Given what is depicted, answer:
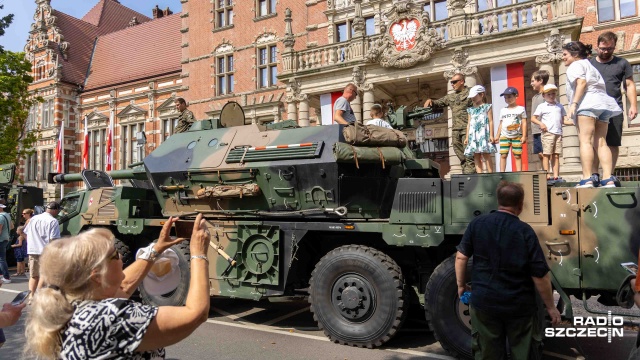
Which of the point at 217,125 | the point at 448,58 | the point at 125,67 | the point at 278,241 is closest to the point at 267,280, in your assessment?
the point at 278,241

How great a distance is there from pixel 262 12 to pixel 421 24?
10649mm

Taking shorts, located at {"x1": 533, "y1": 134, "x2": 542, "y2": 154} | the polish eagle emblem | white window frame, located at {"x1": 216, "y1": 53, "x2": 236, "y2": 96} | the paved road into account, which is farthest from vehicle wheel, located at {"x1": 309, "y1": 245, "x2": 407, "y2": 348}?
white window frame, located at {"x1": 216, "y1": 53, "x2": 236, "y2": 96}

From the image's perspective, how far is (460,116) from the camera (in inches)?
301

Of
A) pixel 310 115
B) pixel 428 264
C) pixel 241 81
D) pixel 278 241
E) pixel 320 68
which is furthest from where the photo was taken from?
pixel 241 81

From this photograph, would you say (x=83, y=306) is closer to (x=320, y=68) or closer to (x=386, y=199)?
(x=386, y=199)

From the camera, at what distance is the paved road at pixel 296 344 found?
5.24m

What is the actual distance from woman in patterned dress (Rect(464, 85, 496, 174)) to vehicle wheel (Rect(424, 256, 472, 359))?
2.57 m

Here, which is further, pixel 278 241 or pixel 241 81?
pixel 241 81

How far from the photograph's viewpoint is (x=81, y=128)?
31672mm

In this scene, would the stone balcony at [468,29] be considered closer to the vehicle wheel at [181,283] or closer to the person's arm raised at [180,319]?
the vehicle wheel at [181,283]

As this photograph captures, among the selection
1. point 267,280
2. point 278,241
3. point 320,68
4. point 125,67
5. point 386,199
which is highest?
point 125,67

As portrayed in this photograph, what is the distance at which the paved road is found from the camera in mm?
5242

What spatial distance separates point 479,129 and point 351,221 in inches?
98.9

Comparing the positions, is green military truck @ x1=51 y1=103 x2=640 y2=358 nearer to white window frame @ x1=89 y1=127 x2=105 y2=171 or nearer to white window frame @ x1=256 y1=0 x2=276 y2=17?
white window frame @ x1=256 y1=0 x2=276 y2=17
